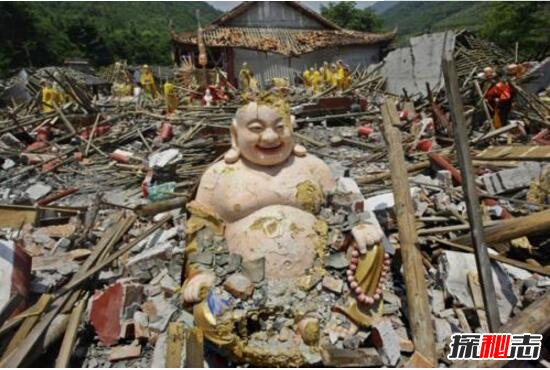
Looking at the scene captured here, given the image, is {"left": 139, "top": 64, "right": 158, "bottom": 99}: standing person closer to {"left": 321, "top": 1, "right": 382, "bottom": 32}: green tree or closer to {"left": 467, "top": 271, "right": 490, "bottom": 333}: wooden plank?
{"left": 467, "top": 271, "right": 490, "bottom": 333}: wooden plank

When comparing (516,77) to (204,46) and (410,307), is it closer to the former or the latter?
(410,307)

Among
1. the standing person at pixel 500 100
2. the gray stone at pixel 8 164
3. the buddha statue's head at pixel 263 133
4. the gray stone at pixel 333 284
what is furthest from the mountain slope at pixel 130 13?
the gray stone at pixel 333 284

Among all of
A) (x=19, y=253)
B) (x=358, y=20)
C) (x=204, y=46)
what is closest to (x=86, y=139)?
(x=19, y=253)

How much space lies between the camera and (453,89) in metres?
2.80

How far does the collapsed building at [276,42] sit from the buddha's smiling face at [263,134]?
18.8 meters

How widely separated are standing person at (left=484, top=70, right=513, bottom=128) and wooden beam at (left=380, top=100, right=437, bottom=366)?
6.61 metres

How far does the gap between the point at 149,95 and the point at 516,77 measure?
1534 cm

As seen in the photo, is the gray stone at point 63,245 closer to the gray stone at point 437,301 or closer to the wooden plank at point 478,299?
the gray stone at point 437,301

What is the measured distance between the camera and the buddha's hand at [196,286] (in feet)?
9.22

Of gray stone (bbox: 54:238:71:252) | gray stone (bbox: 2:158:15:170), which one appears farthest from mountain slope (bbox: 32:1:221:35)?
gray stone (bbox: 54:238:71:252)

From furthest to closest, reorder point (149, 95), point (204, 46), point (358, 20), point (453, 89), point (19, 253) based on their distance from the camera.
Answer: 1. point (358, 20)
2. point (204, 46)
3. point (149, 95)
4. point (19, 253)
5. point (453, 89)

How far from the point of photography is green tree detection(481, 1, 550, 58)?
2380cm

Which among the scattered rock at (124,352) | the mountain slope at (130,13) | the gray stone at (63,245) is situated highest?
the mountain slope at (130,13)

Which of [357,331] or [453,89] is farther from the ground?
[453,89]
